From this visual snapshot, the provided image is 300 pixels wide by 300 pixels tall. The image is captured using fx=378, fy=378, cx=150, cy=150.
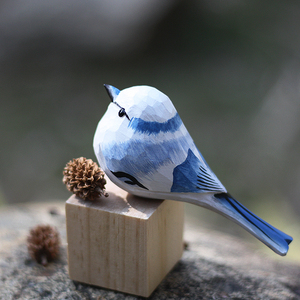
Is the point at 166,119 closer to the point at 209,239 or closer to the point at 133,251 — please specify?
the point at 133,251

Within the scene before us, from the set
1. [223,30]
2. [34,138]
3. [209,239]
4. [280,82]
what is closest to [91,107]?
[34,138]

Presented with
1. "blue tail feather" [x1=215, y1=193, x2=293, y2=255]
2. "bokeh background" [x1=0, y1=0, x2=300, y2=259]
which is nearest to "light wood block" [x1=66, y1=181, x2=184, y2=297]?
"blue tail feather" [x1=215, y1=193, x2=293, y2=255]

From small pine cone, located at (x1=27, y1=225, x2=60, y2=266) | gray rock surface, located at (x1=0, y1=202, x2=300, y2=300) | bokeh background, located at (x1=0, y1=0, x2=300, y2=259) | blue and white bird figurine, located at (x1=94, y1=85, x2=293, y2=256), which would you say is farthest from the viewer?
bokeh background, located at (x1=0, y1=0, x2=300, y2=259)

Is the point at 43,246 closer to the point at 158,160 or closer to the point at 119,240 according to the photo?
the point at 119,240

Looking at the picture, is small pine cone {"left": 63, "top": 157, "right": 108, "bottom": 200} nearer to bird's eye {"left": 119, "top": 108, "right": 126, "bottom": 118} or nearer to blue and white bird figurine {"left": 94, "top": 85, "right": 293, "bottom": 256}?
blue and white bird figurine {"left": 94, "top": 85, "right": 293, "bottom": 256}

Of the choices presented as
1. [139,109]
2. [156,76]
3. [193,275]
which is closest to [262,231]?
[193,275]

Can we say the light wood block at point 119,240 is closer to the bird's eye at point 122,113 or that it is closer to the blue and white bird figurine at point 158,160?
the blue and white bird figurine at point 158,160

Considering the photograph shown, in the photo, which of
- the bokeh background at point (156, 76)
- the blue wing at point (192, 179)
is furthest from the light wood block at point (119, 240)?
the bokeh background at point (156, 76)
